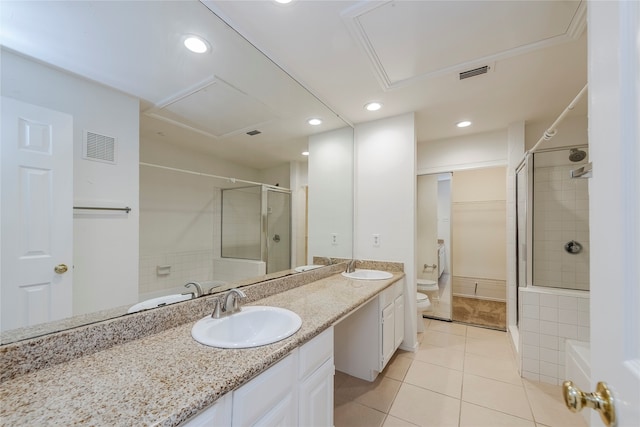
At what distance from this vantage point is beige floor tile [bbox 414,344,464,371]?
2287 millimetres

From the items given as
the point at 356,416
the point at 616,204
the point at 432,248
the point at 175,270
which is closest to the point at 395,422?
the point at 356,416

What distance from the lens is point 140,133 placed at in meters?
1.18

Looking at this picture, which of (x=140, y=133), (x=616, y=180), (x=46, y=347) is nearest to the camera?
(x=616, y=180)

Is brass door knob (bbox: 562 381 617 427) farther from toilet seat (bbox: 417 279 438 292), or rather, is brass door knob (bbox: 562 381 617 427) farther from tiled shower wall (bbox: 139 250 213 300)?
toilet seat (bbox: 417 279 438 292)

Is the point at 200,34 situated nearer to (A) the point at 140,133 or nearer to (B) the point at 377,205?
(A) the point at 140,133

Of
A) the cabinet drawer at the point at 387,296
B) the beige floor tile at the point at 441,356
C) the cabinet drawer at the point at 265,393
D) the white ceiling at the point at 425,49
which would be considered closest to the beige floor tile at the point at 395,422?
the cabinet drawer at the point at 387,296

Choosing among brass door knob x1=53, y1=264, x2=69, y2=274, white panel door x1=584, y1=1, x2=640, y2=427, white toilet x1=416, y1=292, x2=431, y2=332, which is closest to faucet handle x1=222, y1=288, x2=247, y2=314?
brass door knob x1=53, y1=264, x2=69, y2=274

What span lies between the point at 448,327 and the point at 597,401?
3.02m

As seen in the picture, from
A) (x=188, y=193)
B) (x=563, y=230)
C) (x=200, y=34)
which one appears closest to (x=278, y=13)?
(x=200, y=34)

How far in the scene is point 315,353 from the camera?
118 cm

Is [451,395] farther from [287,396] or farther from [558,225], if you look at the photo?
[558,225]

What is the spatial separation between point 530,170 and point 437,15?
180cm

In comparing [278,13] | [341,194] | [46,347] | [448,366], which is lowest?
[448,366]

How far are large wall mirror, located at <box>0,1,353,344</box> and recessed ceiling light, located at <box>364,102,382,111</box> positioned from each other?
85cm
